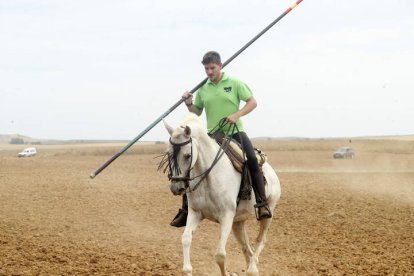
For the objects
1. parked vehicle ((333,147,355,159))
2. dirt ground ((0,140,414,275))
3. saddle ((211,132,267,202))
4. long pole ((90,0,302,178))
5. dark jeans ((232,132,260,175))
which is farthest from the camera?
parked vehicle ((333,147,355,159))

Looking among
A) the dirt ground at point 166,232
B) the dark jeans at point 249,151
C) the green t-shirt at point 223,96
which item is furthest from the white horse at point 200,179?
the dirt ground at point 166,232

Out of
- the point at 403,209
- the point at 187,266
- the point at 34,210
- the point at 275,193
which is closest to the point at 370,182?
the point at 403,209

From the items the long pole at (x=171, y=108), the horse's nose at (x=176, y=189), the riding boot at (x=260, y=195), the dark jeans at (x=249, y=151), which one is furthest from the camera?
the long pole at (x=171, y=108)

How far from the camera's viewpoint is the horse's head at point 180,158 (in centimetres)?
768

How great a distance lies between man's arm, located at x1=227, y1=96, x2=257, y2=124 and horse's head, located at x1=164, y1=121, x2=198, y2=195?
3.45 feet

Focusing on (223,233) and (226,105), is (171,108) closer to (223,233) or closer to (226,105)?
(226,105)

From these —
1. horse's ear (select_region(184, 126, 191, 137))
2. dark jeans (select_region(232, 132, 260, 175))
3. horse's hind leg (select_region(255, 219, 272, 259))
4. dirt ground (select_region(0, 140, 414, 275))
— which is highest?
horse's ear (select_region(184, 126, 191, 137))

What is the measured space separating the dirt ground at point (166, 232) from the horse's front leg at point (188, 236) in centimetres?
213

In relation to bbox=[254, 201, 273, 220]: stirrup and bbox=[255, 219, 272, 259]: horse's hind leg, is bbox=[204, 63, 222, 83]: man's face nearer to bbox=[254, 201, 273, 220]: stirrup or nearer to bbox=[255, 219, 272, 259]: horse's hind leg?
bbox=[254, 201, 273, 220]: stirrup

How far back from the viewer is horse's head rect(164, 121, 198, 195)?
7676 mm

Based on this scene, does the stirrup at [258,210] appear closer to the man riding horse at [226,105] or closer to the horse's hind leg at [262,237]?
the man riding horse at [226,105]

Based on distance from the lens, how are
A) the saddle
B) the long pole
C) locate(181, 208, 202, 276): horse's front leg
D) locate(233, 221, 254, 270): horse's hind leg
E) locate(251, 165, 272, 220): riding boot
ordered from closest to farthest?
locate(181, 208, 202, 276): horse's front leg → the saddle → locate(251, 165, 272, 220): riding boot → the long pole → locate(233, 221, 254, 270): horse's hind leg

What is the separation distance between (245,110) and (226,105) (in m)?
0.28

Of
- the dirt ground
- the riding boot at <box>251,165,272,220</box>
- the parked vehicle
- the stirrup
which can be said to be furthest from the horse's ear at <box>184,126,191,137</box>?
the parked vehicle
